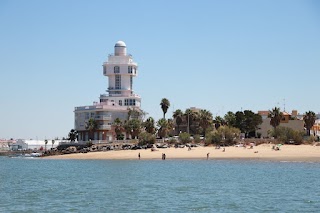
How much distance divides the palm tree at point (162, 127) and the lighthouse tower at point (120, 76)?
10783mm

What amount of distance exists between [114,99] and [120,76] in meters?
5.15

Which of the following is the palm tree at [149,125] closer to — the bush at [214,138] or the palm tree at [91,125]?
the palm tree at [91,125]

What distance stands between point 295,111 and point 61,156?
53679mm

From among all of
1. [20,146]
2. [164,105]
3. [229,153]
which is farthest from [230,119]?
[20,146]

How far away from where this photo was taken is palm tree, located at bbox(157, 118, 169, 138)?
375 feet

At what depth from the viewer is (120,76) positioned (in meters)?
124

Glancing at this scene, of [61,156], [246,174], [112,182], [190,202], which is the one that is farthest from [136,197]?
[61,156]

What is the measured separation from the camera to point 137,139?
110 m

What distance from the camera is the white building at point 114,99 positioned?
11694cm

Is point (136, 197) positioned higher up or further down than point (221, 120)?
further down

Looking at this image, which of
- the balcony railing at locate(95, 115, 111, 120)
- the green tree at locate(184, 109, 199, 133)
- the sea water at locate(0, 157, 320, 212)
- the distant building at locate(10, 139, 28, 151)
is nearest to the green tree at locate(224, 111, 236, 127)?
the green tree at locate(184, 109, 199, 133)

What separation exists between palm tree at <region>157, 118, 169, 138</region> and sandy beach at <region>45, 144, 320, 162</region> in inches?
708

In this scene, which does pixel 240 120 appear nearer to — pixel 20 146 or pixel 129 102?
pixel 129 102

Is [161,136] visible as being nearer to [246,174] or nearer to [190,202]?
[246,174]
